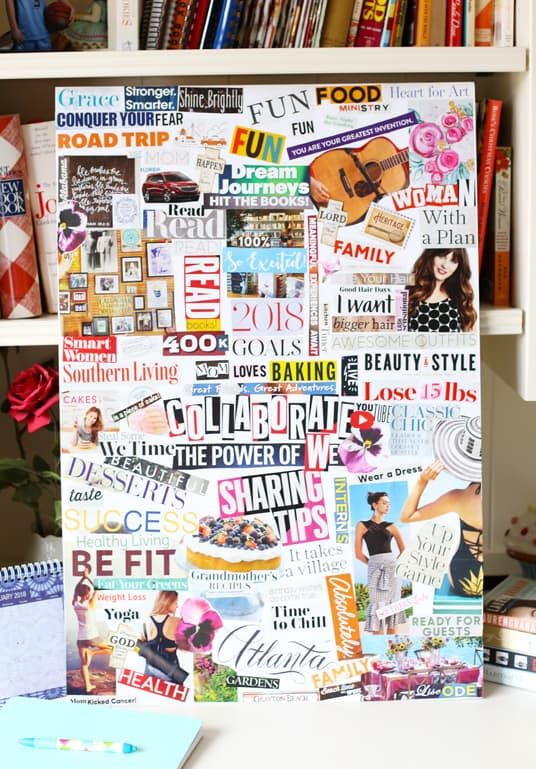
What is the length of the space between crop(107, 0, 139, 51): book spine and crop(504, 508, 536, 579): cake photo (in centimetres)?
95

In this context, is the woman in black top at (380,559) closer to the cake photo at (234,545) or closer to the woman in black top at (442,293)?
the cake photo at (234,545)

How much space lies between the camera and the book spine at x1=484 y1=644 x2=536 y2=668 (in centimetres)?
129

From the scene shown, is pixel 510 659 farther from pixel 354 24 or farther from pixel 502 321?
pixel 354 24

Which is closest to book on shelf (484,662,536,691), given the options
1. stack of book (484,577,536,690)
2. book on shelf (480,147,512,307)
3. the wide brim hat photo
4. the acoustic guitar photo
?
stack of book (484,577,536,690)

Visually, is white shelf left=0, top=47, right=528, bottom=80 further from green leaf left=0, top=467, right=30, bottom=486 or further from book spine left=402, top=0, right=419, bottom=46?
green leaf left=0, top=467, right=30, bottom=486

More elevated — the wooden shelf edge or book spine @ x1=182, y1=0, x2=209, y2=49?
book spine @ x1=182, y1=0, x2=209, y2=49

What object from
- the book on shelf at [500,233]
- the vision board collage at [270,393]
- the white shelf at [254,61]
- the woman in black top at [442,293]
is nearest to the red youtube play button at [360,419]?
the vision board collage at [270,393]

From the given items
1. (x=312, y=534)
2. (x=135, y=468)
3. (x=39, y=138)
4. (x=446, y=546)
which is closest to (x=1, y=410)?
(x=135, y=468)

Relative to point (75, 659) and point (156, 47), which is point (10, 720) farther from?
point (156, 47)

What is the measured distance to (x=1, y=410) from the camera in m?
1.46

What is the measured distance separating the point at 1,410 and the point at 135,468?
1.01ft

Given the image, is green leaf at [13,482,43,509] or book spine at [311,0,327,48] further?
green leaf at [13,482,43,509]

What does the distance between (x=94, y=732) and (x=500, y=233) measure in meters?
0.82

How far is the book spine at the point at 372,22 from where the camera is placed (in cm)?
124
